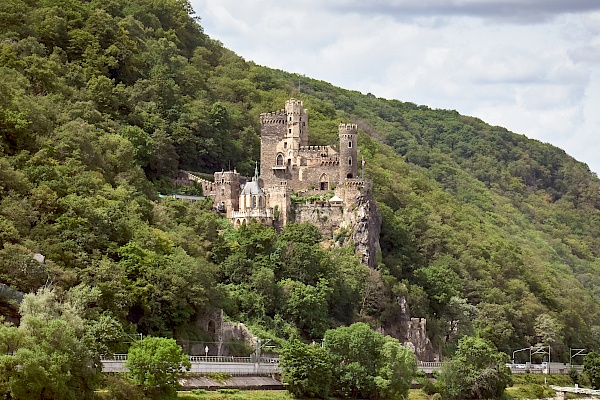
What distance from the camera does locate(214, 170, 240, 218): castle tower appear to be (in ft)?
428

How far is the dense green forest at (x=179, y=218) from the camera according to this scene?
10019cm

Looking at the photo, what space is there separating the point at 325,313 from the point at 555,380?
101ft

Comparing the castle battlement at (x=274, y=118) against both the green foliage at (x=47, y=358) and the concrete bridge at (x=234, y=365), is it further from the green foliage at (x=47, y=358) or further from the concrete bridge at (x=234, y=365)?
the green foliage at (x=47, y=358)

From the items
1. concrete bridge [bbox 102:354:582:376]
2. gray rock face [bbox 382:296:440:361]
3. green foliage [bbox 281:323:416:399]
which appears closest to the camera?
concrete bridge [bbox 102:354:582:376]

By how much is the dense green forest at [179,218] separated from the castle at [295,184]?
8.45 ft

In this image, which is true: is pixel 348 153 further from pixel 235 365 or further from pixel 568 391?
pixel 235 365

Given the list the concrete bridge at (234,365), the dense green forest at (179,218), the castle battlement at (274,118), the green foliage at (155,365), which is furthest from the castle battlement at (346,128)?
the green foliage at (155,365)

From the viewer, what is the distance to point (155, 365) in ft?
278

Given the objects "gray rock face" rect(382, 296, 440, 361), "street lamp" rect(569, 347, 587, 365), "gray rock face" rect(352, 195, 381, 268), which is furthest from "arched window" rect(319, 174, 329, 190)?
"street lamp" rect(569, 347, 587, 365)

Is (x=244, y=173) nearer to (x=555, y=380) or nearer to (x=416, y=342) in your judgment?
(x=416, y=342)

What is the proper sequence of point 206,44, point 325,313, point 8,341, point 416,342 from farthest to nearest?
1. point 206,44
2. point 416,342
3. point 325,313
4. point 8,341

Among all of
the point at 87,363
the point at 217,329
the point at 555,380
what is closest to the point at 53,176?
the point at 217,329

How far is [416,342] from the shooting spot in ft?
419

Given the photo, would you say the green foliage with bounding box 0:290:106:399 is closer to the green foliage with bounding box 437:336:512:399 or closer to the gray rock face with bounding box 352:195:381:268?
the green foliage with bounding box 437:336:512:399
